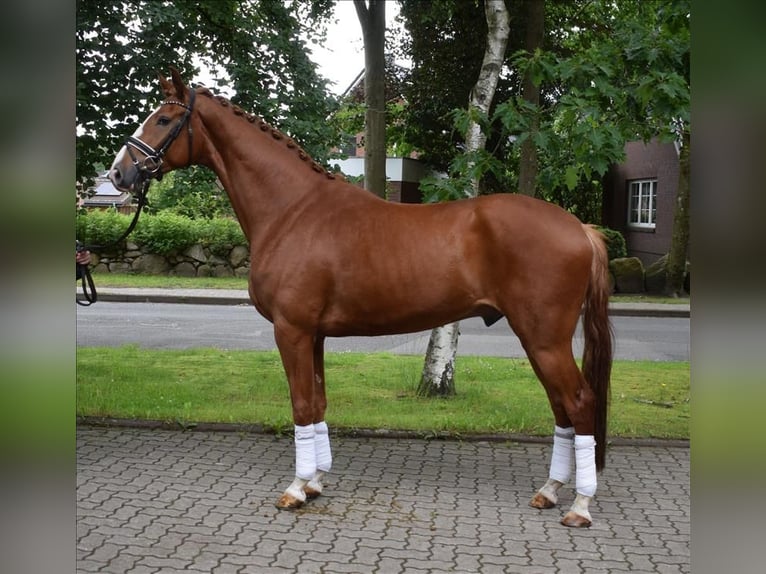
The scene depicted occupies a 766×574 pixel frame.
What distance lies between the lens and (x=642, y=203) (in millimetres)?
23812

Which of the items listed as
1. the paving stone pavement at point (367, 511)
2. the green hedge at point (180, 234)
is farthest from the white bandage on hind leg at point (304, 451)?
the green hedge at point (180, 234)

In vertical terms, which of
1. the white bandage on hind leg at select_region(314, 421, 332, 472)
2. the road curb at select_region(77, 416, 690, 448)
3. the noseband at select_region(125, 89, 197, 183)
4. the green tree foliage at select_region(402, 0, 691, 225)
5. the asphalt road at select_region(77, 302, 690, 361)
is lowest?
the asphalt road at select_region(77, 302, 690, 361)

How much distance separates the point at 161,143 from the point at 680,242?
16249mm

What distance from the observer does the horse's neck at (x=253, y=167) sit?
4715mm

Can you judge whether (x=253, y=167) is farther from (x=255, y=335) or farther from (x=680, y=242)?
(x=680, y=242)

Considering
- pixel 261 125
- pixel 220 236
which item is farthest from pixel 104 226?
pixel 261 125

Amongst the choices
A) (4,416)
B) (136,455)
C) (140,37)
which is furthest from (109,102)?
(4,416)

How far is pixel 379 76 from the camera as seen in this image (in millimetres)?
9508

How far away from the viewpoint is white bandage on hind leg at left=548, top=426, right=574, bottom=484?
4.54 meters

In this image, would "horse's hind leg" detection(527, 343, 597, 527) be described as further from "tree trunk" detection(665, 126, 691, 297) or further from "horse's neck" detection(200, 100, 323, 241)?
"tree trunk" detection(665, 126, 691, 297)

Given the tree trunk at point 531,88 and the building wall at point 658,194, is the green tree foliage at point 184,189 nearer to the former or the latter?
the tree trunk at point 531,88

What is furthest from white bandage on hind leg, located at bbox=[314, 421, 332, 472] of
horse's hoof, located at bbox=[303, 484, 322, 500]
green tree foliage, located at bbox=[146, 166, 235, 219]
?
green tree foliage, located at bbox=[146, 166, 235, 219]

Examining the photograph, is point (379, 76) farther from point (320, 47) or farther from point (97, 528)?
point (97, 528)

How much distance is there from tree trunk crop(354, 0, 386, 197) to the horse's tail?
5180 mm
